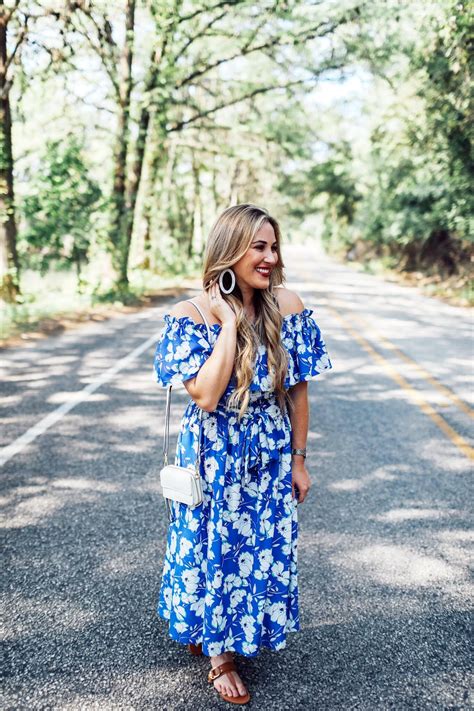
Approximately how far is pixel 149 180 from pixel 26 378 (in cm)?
1513

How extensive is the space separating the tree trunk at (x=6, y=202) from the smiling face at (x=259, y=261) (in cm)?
1132

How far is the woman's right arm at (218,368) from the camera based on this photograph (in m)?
2.26

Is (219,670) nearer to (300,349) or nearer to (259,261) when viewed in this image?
(300,349)

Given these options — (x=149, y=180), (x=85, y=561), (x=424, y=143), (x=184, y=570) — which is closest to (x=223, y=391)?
(x=184, y=570)

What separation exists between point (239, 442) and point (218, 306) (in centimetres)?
54

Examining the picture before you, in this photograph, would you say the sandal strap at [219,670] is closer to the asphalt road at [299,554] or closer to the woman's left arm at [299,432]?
the asphalt road at [299,554]

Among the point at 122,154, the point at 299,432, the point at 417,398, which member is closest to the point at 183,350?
the point at 299,432

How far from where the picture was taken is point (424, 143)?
1903cm

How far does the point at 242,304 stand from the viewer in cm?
243

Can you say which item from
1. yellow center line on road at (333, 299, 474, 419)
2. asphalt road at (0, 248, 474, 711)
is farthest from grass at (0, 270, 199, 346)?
yellow center line on road at (333, 299, 474, 419)

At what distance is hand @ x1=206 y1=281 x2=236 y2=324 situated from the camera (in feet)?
7.55

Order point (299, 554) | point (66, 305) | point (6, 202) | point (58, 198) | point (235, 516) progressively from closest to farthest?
point (235, 516) < point (299, 554) < point (6, 202) < point (58, 198) < point (66, 305)

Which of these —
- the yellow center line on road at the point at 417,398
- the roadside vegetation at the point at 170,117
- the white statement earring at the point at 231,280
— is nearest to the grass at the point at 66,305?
the roadside vegetation at the point at 170,117

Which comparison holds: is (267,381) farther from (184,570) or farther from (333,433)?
(333,433)
